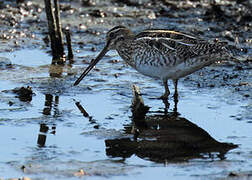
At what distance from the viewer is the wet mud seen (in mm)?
5934

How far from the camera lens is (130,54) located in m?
8.20

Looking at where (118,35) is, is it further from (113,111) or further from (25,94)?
(25,94)

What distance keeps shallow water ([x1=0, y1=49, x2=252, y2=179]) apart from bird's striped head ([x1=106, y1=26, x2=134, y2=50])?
26.4 inches

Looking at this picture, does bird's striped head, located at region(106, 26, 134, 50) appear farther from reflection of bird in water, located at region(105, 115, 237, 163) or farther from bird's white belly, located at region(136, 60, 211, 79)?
reflection of bird in water, located at region(105, 115, 237, 163)

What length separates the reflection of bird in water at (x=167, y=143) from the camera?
20.5 ft

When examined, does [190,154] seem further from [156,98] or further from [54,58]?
[54,58]

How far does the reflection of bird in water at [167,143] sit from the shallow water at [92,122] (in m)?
0.09

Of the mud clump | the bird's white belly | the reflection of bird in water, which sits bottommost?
the reflection of bird in water

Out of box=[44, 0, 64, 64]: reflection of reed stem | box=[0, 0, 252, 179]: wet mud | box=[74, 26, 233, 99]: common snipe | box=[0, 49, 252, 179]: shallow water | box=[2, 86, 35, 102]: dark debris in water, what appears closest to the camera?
box=[0, 49, 252, 179]: shallow water

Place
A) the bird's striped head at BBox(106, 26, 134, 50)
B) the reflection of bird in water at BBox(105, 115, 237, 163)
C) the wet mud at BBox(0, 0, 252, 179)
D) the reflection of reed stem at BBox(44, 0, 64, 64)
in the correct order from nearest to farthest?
the wet mud at BBox(0, 0, 252, 179)
the reflection of bird in water at BBox(105, 115, 237, 163)
the bird's striped head at BBox(106, 26, 134, 50)
the reflection of reed stem at BBox(44, 0, 64, 64)

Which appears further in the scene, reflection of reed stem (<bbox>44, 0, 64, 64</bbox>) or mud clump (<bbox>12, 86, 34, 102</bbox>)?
reflection of reed stem (<bbox>44, 0, 64, 64</bbox>)

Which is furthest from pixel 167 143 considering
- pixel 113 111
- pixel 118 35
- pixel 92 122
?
pixel 118 35

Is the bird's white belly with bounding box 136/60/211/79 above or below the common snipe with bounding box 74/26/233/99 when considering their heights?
below

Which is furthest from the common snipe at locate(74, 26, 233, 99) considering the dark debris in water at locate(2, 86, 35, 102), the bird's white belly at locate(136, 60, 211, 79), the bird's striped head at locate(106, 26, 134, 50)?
the dark debris in water at locate(2, 86, 35, 102)
